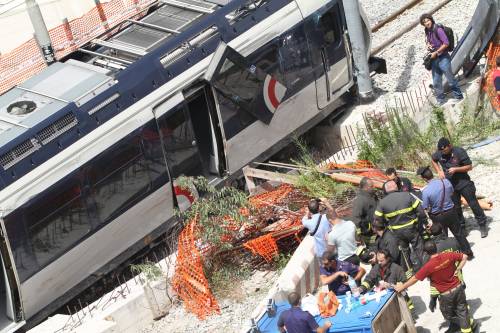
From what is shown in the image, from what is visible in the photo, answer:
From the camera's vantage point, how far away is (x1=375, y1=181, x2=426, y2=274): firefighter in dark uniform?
457 inches

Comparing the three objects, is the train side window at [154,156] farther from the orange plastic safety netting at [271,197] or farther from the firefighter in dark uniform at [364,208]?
the firefighter in dark uniform at [364,208]

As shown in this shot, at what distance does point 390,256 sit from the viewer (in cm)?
1108

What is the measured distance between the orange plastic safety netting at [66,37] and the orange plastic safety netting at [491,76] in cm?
1060

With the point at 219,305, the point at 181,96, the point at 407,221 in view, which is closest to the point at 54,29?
the point at 181,96

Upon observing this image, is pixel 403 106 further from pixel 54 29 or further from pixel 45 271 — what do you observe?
pixel 54 29

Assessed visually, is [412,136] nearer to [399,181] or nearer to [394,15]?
[399,181]

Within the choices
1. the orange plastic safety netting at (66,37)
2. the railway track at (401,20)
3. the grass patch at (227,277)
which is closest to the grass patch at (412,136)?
the grass patch at (227,277)

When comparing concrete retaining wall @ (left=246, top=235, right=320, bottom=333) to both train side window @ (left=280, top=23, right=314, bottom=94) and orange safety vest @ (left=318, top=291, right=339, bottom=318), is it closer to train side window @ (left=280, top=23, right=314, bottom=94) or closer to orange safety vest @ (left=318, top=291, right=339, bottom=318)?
orange safety vest @ (left=318, top=291, right=339, bottom=318)

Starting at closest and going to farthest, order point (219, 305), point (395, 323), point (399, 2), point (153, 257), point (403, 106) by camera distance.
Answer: point (395, 323) < point (219, 305) < point (153, 257) < point (403, 106) < point (399, 2)

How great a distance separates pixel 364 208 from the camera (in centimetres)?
1258

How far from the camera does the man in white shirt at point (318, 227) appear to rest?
39.7 ft

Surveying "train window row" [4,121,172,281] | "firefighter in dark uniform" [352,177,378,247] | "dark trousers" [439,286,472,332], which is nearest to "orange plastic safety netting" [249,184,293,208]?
"train window row" [4,121,172,281]

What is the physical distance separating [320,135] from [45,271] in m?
6.73

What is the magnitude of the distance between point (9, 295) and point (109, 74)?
3.55 metres
